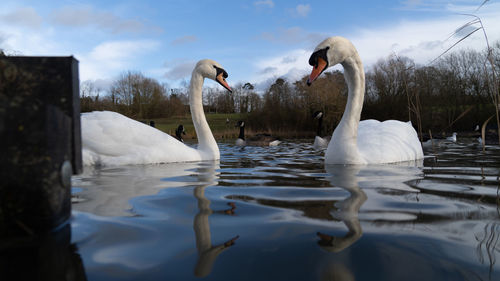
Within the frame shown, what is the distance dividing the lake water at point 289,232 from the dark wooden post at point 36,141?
0.24m

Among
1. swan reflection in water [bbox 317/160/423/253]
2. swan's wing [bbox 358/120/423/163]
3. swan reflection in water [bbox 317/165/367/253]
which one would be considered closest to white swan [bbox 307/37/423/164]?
swan's wing [bbox 358/120/423/163]

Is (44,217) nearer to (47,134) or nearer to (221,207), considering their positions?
(47,134)

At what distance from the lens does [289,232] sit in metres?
1.66

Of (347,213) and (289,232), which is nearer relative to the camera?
(289,232)

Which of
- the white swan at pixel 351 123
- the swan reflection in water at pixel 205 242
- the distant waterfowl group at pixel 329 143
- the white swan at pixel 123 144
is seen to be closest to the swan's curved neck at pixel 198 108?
the distant waterfowl group at pixel 329 143

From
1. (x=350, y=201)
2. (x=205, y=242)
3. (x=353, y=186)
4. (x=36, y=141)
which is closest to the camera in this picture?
(x=36, y=141)

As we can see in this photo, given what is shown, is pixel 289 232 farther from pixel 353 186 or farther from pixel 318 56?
pixel 318 56

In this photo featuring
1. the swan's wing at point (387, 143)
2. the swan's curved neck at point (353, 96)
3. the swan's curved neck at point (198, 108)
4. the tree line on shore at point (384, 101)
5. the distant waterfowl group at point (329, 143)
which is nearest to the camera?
the distant waterfowl group at point (329, 143)

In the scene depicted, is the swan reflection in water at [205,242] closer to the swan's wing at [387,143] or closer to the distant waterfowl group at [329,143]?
the distant waterfowl group at [329,143]

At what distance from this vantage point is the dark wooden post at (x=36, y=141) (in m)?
1.31

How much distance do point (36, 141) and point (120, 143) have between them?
388 centimetres

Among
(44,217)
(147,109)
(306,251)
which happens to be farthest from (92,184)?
(147,109)

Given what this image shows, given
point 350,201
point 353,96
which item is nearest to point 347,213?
point 350,201

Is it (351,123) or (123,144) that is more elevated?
(351,123)
